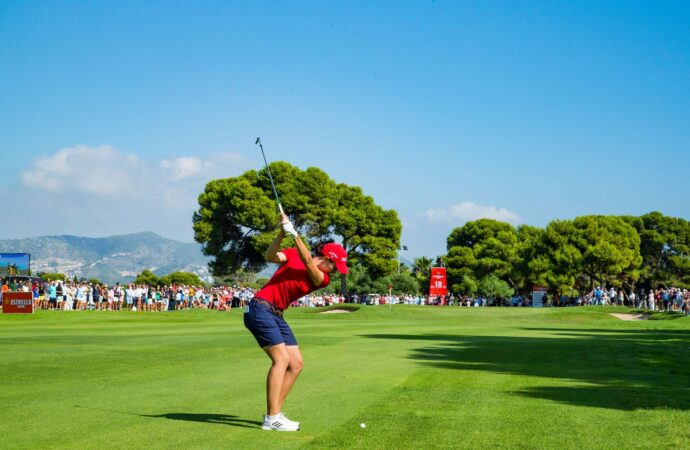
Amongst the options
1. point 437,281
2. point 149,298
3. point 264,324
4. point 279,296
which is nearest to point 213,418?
point 264,324

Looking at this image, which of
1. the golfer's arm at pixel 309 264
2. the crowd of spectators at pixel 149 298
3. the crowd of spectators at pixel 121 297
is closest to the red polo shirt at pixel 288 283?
the golfer's arm at pixel 309 264

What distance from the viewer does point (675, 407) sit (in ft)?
40.8

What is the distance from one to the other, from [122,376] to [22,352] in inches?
254

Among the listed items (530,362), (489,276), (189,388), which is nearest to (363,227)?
(489,276)

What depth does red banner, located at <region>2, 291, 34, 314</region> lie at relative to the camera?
1845 inches

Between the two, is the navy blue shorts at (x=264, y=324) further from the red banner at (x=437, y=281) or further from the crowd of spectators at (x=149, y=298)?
the red banner at (x=437, y=281)

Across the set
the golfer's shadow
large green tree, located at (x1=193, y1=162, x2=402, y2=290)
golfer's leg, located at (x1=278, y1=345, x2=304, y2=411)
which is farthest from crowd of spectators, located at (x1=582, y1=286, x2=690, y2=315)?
the golfer's shadow

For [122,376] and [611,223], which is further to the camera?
[611,223]

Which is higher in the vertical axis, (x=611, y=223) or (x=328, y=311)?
(x=611, y=223)

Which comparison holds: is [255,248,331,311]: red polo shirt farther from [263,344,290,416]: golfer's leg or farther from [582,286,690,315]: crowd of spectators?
[582,286,690,315]: crowd of spectators

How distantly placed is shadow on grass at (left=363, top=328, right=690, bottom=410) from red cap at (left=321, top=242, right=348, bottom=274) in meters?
5.05

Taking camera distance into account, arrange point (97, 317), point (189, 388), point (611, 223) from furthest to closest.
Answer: point (611, 223) → point (97, 317) → point (189, 388)

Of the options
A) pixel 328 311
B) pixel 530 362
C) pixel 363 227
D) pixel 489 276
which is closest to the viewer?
pixel 530 362

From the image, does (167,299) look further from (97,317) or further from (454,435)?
(454,435)
